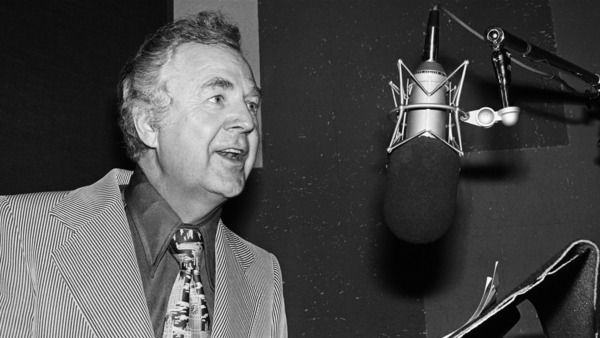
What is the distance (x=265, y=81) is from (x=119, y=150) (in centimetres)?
61

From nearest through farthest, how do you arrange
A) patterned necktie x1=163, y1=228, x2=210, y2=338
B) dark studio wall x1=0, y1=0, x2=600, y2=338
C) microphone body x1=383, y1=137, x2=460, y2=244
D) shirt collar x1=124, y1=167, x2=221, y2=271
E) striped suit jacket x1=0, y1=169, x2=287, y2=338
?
microphone body x1=383, y1=137, x2=460, y2=244 → striped suit jacket x1=0, y1=169, x2=287, y2=338 → patterned necktie x1=163, y1=228, x2=210, y2=338 → shirt collar x1=124, y1=167, x2=221, y2=271 → dark studio wall x1=0, y1=0, x2=600, y2=338

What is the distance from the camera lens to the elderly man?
1422 mm

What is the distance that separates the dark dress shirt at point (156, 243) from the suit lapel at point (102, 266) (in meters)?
0.06

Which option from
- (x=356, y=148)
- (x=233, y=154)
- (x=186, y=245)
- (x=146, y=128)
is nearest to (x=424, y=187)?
(x=233, y=154)

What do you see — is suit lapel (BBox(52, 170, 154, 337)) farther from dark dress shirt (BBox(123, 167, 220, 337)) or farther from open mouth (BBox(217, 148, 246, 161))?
open mouth (BBox(217, 148, 246, 161))

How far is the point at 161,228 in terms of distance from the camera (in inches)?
64.7

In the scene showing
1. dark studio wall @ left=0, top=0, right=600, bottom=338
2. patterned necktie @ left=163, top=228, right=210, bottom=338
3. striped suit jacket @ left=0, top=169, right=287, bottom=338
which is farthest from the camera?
dark studio wall @ left=0, top=0, right=600, bottom=338

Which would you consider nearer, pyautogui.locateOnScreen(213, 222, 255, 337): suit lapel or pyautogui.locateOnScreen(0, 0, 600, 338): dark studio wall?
pyautogui.locateOnScreen(213, 222, 255, 337): suit lapel

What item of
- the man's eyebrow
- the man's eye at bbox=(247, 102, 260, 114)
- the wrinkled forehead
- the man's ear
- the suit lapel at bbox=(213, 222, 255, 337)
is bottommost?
the suit lapel at bbox=(213, 222, 255, 337)

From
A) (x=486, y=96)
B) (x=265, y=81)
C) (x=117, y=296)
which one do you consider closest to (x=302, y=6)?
(x=265, y=81)

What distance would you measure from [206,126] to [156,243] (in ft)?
1.07

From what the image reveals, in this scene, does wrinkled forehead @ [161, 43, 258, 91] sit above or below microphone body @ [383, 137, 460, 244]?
above

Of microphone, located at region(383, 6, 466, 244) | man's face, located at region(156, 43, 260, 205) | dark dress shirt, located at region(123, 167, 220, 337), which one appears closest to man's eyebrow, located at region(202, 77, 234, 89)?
man's face, located at region(156, 43, 260, 205)

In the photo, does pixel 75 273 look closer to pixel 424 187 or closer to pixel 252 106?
pixel 252 106
